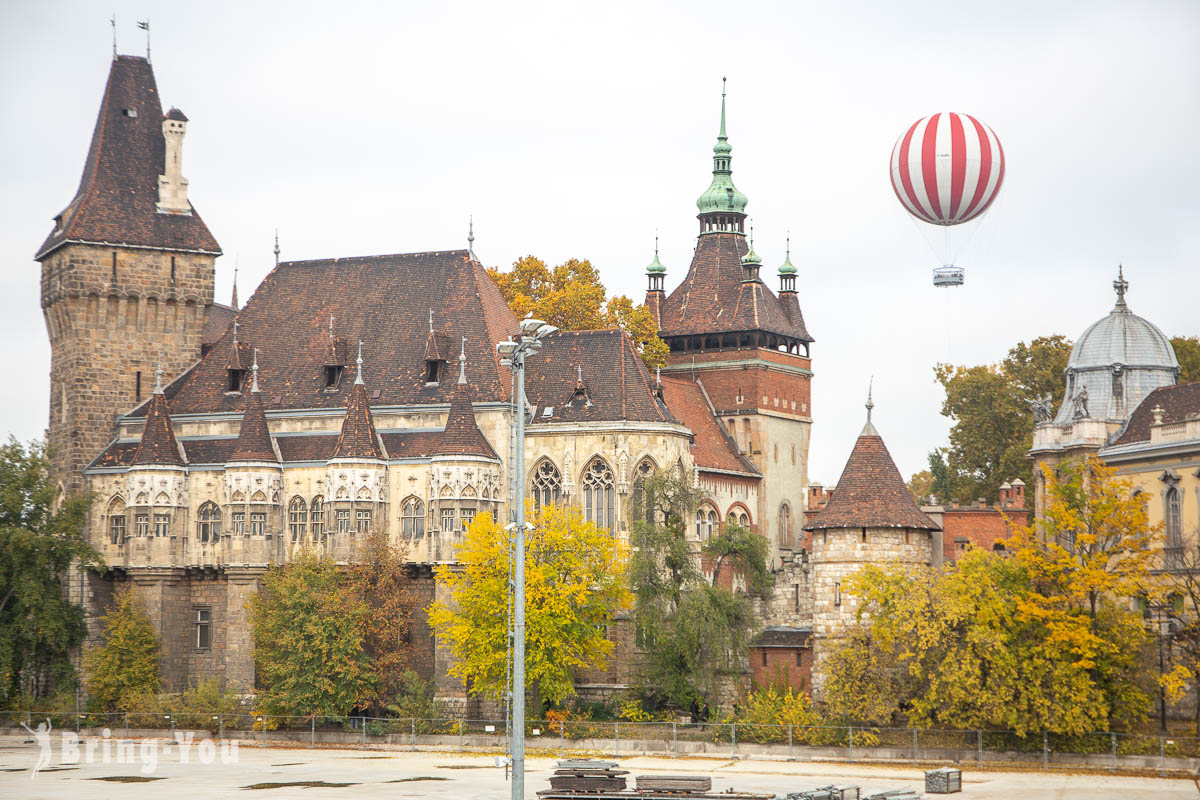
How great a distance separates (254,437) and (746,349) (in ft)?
93.2

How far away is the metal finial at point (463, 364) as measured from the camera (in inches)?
2805

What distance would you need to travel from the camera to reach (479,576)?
203ft

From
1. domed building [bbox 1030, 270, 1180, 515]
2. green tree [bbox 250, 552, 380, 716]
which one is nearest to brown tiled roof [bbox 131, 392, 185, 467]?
green tree [bbox 250, 552, 380, 716]

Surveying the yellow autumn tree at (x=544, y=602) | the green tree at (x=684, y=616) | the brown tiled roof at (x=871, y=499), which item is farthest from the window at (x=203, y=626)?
the brown tiled roof at (x=871, y=499)

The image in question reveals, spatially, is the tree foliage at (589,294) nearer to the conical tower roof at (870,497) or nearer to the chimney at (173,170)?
the chimney at (173,170)

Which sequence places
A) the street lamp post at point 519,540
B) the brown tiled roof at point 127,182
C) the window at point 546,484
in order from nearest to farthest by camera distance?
the street lamp post at point 519,540, the window at point 546,484, the brown tiled roof at point 127,182

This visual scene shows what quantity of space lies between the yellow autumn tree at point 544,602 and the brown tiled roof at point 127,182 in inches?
1022

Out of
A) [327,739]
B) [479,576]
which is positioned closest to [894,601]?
[479,576]

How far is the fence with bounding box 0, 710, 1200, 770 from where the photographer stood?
51062 millimetres

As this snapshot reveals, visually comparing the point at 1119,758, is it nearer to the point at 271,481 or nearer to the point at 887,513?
the point at 887,513

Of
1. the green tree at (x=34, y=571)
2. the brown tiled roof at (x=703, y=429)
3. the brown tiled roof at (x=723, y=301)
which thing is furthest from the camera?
the brown tiled roof at (x=723, y=301)

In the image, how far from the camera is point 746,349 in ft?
294

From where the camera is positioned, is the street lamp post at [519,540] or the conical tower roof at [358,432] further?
the conical tower roof at [358,432]

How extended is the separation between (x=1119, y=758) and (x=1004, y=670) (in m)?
4.25
